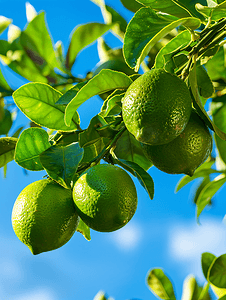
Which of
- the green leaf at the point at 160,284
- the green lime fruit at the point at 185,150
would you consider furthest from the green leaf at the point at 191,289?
the green lime fruit at the point at 185,150

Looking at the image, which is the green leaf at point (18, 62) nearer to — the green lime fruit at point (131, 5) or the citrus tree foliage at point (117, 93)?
the citrus tree foliage at point (117, 93)

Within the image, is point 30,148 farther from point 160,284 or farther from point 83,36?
point 160,284

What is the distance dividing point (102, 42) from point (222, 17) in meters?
0.94

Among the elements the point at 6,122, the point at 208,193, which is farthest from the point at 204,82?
the point at 6,122

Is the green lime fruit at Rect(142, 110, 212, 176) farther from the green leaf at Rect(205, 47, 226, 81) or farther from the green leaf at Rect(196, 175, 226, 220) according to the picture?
the green leaf at Rect(196, 175, 226, 220)

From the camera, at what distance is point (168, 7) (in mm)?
1069

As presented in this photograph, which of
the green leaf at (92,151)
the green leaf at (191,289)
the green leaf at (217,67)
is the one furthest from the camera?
the green leaf at (191,289)

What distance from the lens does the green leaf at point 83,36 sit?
1.70 meters

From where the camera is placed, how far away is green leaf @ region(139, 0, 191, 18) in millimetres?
1060

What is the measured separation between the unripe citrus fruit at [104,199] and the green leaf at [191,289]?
1.12m

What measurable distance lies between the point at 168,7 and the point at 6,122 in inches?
47.5

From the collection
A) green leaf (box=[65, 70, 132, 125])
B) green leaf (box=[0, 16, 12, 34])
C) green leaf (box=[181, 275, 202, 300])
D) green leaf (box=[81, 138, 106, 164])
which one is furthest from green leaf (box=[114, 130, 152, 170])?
green leaf (box=[181, 275, 202, 300])

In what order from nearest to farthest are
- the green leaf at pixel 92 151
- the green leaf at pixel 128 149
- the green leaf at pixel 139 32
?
the green leaf at pixel 139 32, the green leaf at pixel 92 151, the green leaf at pixel 128 149

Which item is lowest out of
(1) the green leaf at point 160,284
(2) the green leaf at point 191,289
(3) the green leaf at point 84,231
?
(2) the green leaf at point 191,289
